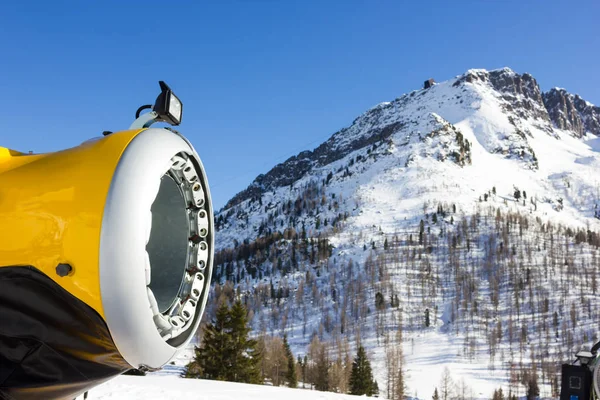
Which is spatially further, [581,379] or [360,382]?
[360,382]

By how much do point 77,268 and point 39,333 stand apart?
0.37m

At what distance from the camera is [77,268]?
219 centimetres

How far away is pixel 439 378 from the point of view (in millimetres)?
139500

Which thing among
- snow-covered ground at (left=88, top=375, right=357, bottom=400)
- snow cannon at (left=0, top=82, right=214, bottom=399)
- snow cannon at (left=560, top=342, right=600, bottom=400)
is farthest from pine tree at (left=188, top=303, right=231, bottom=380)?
snow cannon at (left=0, top=82, right=214, bottom=399)

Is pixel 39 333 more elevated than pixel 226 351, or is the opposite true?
pixel 39 333

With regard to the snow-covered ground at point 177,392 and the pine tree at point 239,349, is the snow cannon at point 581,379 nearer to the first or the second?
the snow-covered ground at point 177,392

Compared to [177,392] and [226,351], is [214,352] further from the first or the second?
[177,392]

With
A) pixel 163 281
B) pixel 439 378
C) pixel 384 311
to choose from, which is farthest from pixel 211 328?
pixel 384 311

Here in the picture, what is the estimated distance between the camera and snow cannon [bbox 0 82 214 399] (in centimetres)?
219

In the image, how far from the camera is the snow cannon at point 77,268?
2.19m

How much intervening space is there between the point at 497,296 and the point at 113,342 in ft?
666

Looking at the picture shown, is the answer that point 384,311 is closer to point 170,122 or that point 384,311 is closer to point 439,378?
point 439,378

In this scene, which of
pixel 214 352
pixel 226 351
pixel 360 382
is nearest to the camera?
pixel 214 352

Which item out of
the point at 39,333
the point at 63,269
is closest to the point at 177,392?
the point at 39,333
